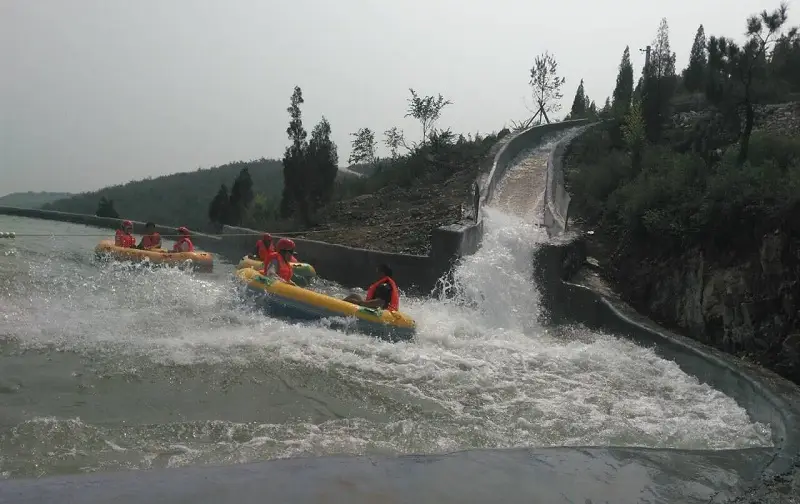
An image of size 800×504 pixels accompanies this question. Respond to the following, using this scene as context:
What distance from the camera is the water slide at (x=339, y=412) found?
4520mm

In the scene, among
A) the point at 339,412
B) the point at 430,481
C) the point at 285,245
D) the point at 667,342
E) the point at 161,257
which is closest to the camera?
the point at 430,481

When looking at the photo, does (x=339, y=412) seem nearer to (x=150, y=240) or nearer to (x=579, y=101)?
(x=150, y=240)

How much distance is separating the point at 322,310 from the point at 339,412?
3.45 metres

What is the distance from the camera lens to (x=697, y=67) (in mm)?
24219

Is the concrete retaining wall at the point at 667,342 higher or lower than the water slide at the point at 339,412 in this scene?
higher

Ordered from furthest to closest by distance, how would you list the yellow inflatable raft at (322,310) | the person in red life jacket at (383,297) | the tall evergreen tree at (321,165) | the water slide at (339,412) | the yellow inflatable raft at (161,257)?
the tall evergreen tree at (321,165) → the yellow inflatable raft at (161,257) → the person in red life jacket at (383,297) → the yellow inflatable raft at (322,310) → the water slide at (339,412)

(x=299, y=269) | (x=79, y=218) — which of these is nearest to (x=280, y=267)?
(x=299, y=269)

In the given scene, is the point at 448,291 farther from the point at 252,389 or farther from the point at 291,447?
the point at 291,447

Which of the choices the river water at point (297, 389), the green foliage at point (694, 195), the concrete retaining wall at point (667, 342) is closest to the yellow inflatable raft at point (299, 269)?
the river water at point (297, 389)

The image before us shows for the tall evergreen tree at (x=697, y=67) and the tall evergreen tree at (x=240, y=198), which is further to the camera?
the tall evergreen tree at (x=240, y=198)

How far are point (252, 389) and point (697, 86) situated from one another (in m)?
22.6

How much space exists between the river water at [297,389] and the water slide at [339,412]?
0.09 ft

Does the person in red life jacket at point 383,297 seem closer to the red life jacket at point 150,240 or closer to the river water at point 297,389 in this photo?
the river water at point 297,389

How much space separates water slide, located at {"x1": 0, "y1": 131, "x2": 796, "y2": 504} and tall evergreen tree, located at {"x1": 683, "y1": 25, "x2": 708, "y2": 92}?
17088 millimetres
